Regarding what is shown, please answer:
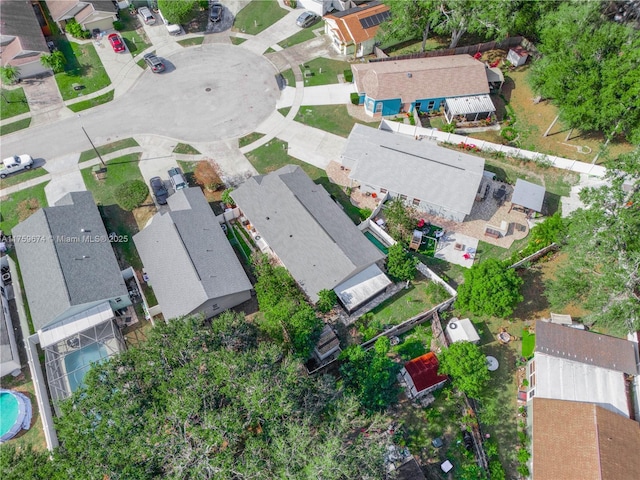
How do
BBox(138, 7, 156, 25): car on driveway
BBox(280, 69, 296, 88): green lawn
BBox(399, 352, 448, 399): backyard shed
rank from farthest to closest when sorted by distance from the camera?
BBox(138, 7, 156, 25): car on driveway < BBox(280, 69, 296, 88): green lawn < BBox(399, 352, 448, 399): backyard shed

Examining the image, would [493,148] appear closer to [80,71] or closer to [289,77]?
[289,77]

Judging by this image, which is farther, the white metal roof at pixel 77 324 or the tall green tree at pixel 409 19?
the tall green tree at pixel 409 19

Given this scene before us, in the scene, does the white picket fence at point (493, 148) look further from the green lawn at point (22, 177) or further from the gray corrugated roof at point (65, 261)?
the green lawn at point (22, 177)

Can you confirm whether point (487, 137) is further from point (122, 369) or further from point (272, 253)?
point (122, 369)

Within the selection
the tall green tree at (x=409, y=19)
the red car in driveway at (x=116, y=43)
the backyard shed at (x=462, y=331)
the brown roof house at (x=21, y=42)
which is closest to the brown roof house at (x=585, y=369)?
the backyard shed at (x=462, y=331)

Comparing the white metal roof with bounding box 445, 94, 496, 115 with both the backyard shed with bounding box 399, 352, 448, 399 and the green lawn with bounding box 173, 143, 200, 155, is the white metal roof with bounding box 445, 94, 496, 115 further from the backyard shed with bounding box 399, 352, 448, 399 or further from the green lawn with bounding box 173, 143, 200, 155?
the green lawn with bounding box 173, 143, 200, 155

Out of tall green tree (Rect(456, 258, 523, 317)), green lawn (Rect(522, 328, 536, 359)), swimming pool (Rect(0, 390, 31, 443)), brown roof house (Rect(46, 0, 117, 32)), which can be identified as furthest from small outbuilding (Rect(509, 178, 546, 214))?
brown roof house (Rect(46, 0, 117, 32))
